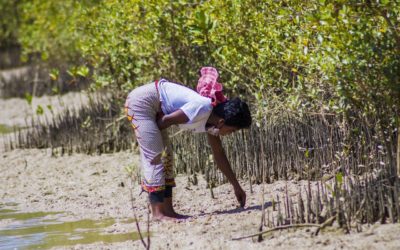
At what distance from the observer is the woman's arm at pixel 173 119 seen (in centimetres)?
602

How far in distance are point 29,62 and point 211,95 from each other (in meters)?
15.4

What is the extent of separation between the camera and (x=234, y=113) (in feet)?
19.6

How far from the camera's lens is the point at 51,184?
8766 millimetres

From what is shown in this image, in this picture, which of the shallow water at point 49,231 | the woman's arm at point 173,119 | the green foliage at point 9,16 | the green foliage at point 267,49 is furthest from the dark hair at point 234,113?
the green foliage at point 9,16

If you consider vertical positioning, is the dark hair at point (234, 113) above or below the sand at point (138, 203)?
above

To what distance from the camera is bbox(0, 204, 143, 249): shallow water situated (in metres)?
6.34

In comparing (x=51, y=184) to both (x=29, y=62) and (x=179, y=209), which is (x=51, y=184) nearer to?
(x=179, y=209)

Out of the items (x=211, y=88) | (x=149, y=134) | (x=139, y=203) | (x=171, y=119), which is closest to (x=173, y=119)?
(x=171, y=119)

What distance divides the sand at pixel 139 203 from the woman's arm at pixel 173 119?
648 millimetres

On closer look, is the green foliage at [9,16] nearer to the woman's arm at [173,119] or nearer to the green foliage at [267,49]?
the green foliage at [267,49]

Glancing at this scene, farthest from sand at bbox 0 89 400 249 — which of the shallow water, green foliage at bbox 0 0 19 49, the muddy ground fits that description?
green foliage at bbox 0 0 19 49

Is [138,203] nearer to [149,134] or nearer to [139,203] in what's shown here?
[139,203]

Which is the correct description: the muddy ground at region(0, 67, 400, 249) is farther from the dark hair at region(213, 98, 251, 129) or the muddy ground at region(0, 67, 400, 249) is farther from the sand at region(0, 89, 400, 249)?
the dark hair at region(213, 98, 251, 129)

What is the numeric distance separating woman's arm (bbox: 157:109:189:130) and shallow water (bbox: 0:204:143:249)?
850 mm
